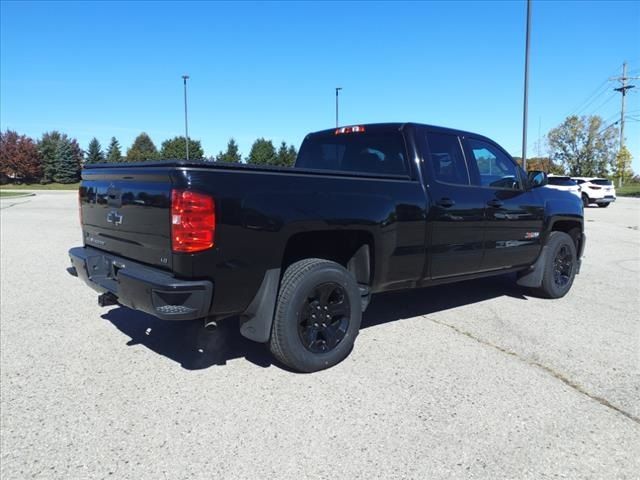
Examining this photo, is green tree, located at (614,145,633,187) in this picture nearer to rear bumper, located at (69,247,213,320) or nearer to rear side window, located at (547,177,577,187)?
rear side window, located at (547,177,577,187)

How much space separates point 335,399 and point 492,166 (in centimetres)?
321

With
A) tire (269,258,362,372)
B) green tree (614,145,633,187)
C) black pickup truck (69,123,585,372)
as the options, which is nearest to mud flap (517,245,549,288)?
black pickup truck (69,123,585,372)

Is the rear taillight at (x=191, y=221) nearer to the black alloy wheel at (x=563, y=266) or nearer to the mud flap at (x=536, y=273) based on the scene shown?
the mud flap at (x=536, y=273)

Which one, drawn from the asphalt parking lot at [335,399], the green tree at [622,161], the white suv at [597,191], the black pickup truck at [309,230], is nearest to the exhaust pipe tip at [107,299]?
the black pickup truck at [309,230]

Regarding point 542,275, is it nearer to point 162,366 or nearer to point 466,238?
point 466,238

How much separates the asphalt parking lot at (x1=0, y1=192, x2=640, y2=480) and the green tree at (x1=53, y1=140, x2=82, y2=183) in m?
68.4

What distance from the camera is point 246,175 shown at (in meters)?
3.26

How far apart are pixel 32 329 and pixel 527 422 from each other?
14.4 feet

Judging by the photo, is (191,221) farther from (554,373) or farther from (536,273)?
(536,273)

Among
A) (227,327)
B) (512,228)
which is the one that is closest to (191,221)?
(227,327)

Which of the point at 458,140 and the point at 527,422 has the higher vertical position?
the point at 458,140

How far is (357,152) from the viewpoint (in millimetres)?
5035

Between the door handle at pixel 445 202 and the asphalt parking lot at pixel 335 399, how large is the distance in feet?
3.98

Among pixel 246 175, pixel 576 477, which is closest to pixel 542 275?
pixel 576 477
